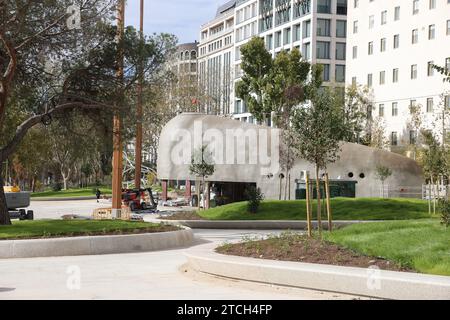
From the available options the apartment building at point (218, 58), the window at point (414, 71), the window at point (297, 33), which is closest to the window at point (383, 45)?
the window at point (414, 71)

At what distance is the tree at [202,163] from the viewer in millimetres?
39781

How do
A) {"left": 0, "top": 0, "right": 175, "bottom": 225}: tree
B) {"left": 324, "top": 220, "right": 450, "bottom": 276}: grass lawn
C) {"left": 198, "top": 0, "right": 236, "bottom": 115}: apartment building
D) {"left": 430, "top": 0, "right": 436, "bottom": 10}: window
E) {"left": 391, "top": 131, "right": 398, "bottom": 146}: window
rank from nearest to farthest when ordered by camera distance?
{"left": 324, "top": 220, "right": 450, "bottom": 276}: grass lawn < {"left": 0, "top": 0, "right": 175, "bottom": 225}: tree < {"left": 430, "top": 0, "right": 436, "bottom": 10}: window < {"left": 391, "top": 131, "right": 398, "bottom": 146}: window < {"left": 198, "top": 0, "right": 236, "bottom": 115}: apartment building

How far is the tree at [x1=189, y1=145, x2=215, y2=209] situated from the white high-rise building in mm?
22034

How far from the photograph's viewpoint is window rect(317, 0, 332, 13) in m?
Answer: 83.7

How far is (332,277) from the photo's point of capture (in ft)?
34.1

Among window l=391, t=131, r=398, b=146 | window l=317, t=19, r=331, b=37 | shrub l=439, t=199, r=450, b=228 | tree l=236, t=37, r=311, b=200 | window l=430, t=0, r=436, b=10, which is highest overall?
window l=317, t=19, r=331, b=37

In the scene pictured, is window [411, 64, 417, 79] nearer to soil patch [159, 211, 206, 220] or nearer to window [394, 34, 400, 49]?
window [394, 34, 400, 49]

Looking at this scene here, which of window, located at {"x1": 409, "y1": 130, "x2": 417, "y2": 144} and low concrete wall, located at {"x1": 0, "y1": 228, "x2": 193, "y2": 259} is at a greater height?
window, located at {"x1": 409, "y1": 130, "x2": 417, "y2": 144}

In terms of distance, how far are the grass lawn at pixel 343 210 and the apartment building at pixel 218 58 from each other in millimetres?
43930

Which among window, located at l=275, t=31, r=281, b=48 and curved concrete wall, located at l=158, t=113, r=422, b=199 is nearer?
curved concrete wall, located at l=158, t=113, r=422, b=199

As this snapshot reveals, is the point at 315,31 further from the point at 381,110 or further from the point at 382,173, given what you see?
the point at 382,173

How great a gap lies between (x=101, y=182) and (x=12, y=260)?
98573 mm

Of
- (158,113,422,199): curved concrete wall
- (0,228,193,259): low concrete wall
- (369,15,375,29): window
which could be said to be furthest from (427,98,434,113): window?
(0,228,193,259): low concrete wall

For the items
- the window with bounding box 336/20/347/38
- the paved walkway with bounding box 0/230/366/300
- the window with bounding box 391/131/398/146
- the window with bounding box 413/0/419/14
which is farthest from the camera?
the window with bounding box 336/20/347/38
